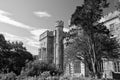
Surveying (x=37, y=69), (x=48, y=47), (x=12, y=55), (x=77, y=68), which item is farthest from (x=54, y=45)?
(x=37, y=69)

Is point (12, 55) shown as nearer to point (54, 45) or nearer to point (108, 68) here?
point (54, 45)

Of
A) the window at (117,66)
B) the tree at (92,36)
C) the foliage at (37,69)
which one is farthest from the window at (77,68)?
the foliage at (37,69)

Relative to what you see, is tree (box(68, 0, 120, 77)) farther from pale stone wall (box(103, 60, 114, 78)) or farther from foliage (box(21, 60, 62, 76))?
pale stone wall (box(103, 60, 114, 78))

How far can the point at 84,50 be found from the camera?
19.8 meters

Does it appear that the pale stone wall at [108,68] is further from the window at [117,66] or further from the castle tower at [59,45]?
the castle tower at [59,45]

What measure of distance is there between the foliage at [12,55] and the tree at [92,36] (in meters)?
14.2

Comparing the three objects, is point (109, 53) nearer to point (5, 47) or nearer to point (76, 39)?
point (76, 39)

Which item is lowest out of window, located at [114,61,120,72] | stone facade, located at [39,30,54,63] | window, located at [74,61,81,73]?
window, located at [74,61,81,73]

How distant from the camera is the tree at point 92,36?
1741cm

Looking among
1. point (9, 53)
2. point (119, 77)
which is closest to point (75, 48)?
point (119, 77)

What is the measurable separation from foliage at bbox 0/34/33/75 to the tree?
14.2 m

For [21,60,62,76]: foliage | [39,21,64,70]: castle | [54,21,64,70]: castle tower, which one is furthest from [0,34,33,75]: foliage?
[21,60,62,76]: foliage

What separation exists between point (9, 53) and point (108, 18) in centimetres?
2297

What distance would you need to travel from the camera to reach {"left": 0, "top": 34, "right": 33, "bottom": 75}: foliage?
3020 centimetres
